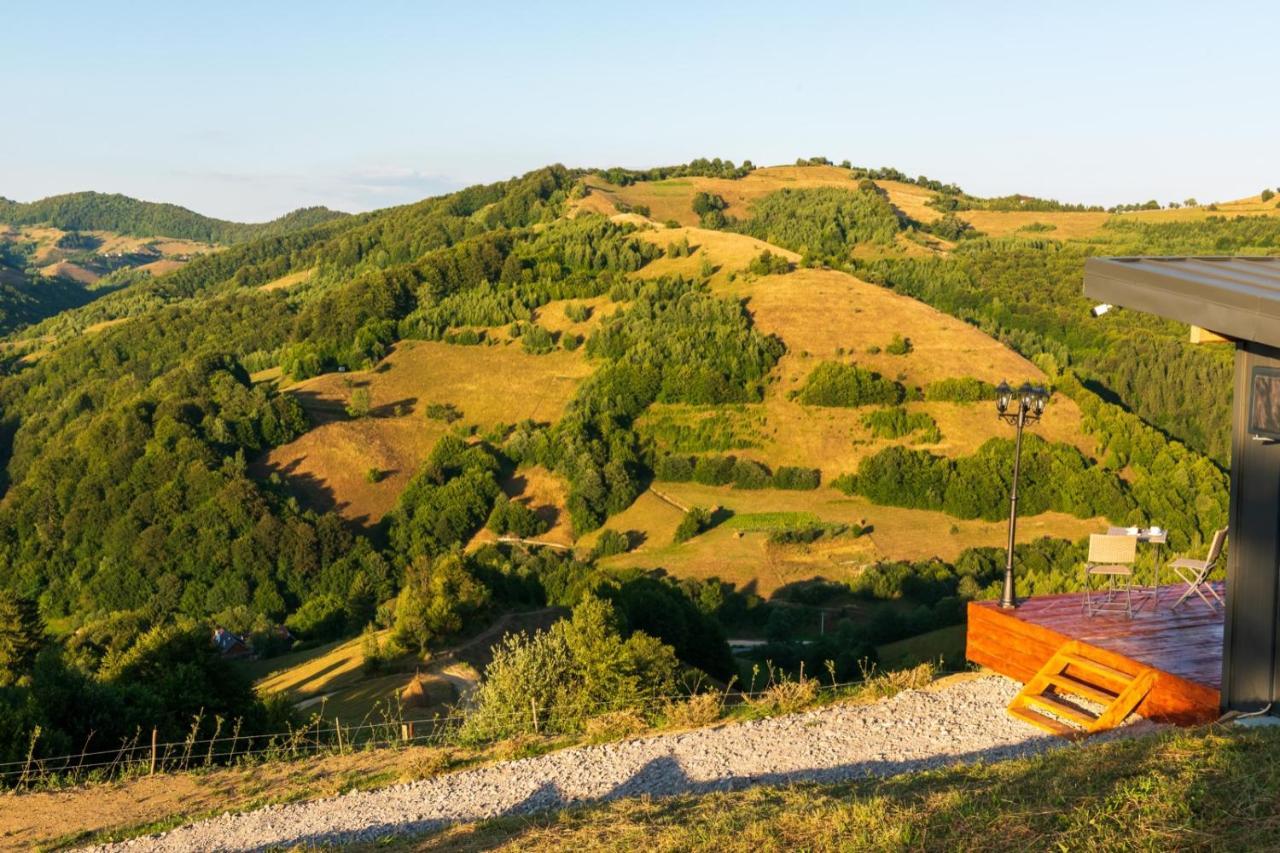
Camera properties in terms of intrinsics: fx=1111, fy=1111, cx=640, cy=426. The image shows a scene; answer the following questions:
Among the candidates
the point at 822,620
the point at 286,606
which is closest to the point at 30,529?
the point at 286,606

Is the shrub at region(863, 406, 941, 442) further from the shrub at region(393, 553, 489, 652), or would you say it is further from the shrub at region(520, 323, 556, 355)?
the shrub at region(393, 553, 489, 652)

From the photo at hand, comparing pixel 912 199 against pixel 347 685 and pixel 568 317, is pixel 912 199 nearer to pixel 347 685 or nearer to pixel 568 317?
pixel 568 317

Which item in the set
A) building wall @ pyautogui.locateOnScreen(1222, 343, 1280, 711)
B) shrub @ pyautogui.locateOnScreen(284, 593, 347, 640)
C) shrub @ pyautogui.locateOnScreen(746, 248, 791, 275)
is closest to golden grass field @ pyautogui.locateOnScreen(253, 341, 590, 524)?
shrub @ pyautogui.locateOnScreen(284, 593, 347, 640)

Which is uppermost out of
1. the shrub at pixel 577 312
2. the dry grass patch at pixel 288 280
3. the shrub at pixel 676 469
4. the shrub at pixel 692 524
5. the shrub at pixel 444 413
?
the dry grass patch at pixel 288 280

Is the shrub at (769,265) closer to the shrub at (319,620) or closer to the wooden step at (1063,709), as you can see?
the shrub at (319,620)

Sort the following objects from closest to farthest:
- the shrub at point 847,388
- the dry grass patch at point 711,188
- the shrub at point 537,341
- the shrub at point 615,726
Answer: the shrub at point 615,726, the shrub at point 847,388, the shrub at point 537,341, the dry grass patch at point 711,188

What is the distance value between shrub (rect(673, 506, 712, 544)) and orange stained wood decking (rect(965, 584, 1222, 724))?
2911 cm

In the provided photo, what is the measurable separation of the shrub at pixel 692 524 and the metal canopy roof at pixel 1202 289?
105 ft

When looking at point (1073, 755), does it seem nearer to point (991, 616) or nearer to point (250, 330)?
point (991, 616)

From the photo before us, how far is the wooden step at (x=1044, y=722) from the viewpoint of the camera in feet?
29.1

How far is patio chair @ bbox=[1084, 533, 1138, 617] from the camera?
10.6m

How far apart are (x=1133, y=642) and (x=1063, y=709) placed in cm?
131

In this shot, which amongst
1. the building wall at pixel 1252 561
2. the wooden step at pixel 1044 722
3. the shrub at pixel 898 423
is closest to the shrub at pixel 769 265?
the shrub at pixel 898 423

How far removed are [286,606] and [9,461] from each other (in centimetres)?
3099
